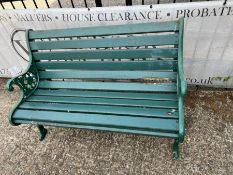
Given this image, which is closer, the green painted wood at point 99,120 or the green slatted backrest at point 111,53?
the green painted wood at point 99,120

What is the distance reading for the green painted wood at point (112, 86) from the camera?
2.88 metres

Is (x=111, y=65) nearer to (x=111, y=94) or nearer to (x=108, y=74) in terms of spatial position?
(x=108, y=74)

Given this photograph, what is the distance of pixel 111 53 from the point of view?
296 cm

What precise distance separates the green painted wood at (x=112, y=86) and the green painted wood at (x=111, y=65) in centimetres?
17

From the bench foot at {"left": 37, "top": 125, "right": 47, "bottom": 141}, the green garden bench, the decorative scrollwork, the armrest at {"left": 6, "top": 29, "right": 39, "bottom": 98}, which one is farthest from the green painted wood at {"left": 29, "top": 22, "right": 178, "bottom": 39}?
the bench foot at {"left": 37, "top": 125, "right": 47, "bottom": 141}

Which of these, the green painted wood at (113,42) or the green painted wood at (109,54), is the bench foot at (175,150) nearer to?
the green painted wood at (109,54)

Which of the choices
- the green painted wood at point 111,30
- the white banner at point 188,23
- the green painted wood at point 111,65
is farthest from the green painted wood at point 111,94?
the white banner at point 188,23

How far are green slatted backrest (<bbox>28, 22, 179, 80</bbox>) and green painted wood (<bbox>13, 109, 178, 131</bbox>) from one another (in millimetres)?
508

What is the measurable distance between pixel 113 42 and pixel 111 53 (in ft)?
0.39

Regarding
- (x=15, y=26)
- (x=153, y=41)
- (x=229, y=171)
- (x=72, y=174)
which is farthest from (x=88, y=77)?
(x=229, y=171)

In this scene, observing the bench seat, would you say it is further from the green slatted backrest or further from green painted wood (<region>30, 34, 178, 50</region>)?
green painted wood (<region>30, 34, 178, 50</region>)

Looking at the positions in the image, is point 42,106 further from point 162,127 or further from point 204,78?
point 204,78

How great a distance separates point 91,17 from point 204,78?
1610mm

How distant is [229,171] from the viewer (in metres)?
2.82
